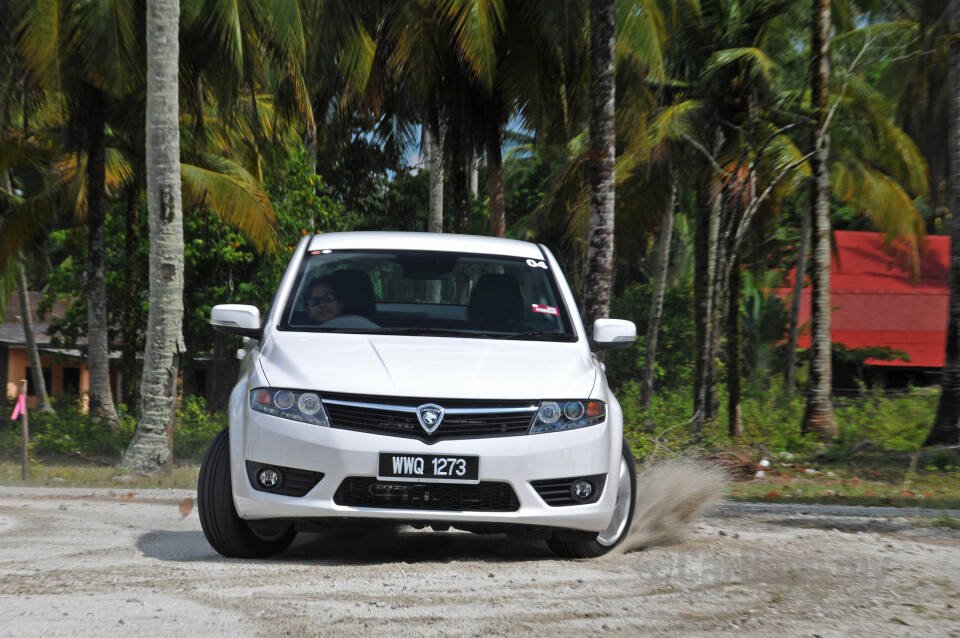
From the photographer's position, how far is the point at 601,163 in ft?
41.9

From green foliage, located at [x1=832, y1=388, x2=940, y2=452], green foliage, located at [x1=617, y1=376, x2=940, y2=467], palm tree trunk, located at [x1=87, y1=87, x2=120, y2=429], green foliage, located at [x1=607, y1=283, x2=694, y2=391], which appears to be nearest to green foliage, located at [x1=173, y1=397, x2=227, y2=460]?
palm tree trunk, located at [x1=87, y1=87, x2=120, y2=429]

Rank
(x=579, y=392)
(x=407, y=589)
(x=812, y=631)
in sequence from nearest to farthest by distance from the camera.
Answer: (x=812, y=631)
(x=407, y=589)
(x=579, y=392)

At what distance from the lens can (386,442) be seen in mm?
4699

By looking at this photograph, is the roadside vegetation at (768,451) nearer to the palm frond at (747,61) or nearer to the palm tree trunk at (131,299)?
the palm tree trunk at (131,299)

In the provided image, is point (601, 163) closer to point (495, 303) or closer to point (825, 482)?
point (825, 482)

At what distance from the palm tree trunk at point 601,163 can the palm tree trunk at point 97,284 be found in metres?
9.69

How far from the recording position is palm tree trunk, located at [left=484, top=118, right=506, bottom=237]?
18656 mm

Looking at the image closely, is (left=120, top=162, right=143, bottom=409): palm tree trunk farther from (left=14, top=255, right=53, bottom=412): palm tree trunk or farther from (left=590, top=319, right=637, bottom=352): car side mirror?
(left=590, top=319, right=637, bottom=352): car side mirror

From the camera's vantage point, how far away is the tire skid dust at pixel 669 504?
586 centimetres

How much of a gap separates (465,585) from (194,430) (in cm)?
1545

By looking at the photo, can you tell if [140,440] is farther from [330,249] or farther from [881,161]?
[881,161]

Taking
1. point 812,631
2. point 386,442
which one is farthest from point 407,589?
point 812,631

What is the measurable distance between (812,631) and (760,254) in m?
28.6

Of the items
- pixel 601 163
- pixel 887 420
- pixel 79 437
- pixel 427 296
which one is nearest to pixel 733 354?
pixel 887 420
